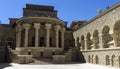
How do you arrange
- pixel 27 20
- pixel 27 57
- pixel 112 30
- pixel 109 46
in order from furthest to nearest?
pixel 27 20 → pixel 27 57 → pixel 109 46 → pixel 112 30

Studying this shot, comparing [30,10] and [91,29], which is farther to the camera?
[30,10]

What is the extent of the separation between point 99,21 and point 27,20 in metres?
13.7

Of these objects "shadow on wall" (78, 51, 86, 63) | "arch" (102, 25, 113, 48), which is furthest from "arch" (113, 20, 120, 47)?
"shadow on wall" (78, 51, 86, 63)

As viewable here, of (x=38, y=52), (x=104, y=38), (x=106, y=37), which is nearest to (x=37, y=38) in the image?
(x=38, y=52)

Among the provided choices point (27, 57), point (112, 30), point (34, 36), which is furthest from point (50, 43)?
point (112, 30)

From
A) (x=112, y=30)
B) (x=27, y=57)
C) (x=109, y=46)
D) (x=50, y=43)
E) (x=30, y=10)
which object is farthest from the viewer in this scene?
(x=30, y=10)

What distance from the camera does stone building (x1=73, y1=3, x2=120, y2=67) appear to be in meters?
19.1

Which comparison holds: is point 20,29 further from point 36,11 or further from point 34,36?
point 36,11

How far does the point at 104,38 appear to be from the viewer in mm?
22078

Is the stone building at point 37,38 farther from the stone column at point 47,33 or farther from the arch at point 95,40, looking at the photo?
the arch at point 95,40

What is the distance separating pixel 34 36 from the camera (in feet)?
106

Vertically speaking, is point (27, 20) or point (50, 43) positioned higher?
point (27, 20)

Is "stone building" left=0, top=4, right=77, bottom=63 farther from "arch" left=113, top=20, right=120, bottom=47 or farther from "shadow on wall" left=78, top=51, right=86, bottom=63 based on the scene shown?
"arch" left=113, top=20, right=120, bottom=47

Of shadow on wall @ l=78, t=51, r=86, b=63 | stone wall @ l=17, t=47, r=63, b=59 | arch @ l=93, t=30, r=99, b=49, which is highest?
arch @ l=93, t=30, r=99, b=49
